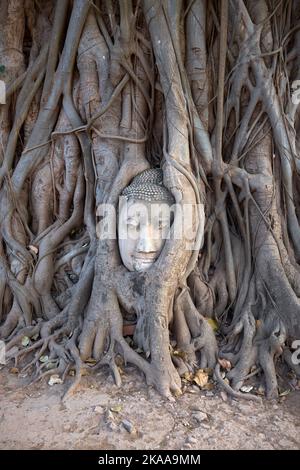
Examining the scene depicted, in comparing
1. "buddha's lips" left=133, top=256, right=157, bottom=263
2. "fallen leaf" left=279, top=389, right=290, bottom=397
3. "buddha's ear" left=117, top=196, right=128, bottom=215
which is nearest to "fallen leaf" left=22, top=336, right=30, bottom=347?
"buddha's lips" left=133, top=256, right=157, bottom=263

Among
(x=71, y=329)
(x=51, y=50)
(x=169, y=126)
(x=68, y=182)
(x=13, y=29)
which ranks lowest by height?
(x=71, y=329)

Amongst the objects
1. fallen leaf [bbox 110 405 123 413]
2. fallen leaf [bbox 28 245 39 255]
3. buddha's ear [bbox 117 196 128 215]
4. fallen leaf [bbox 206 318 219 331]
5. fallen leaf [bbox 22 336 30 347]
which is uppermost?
buddha's ear [bbox 117 196 128 215]

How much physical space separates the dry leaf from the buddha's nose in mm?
853

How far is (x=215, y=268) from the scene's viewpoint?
296 centimetres

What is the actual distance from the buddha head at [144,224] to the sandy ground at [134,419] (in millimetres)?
790

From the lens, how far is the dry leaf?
226 cm

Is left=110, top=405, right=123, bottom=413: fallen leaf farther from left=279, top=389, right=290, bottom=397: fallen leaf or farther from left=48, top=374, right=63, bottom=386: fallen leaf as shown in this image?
left=279, top=389, right=290, bottom=397: fallen leaf

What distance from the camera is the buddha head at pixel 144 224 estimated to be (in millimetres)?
2451

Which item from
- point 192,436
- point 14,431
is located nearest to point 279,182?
point 192,436

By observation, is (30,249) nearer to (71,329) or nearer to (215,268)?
(71,329)

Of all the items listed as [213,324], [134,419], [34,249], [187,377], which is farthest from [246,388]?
[34,249]

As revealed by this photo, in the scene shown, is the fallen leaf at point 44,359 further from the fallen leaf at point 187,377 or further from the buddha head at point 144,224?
the fallen leaf at point 187,377
